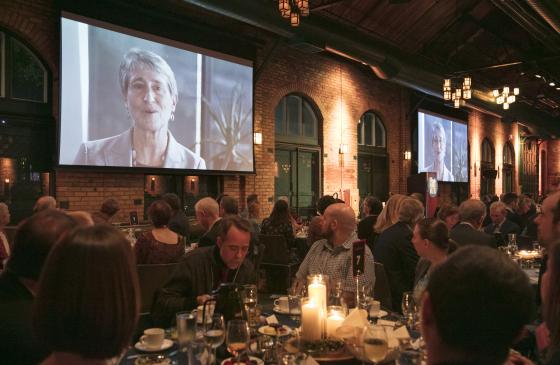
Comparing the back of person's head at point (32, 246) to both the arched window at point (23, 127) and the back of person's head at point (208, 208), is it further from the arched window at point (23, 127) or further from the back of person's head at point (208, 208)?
the arched window at point (23, 127)

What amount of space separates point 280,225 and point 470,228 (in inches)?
104

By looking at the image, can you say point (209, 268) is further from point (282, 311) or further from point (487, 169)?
point (487, 169)

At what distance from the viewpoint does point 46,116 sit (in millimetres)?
6746

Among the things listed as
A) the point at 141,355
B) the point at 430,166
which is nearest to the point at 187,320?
the point at 141,355

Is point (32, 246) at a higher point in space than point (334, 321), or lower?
higher

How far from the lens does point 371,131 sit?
537 inches

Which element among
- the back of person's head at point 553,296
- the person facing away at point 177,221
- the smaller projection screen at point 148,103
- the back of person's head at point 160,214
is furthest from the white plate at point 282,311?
the smaller projection screen at point 148,103

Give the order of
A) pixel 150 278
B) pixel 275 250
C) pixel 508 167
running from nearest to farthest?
pixel 150 278, pixel 275 250, pixel 508 167

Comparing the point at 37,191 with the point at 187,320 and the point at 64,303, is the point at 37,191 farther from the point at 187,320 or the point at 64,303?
the point at 64,303

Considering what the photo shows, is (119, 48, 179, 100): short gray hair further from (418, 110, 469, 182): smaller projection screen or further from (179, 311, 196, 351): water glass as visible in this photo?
(418, 110, 469, 182): smaller projection screen

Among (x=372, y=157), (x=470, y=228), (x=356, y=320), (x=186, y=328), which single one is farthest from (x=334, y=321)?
(x=372, y=157)

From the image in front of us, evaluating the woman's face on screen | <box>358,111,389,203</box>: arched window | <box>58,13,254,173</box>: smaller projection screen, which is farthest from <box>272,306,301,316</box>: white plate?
<box>358,111,389,203</box>: arched window

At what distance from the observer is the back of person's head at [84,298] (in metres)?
1.27

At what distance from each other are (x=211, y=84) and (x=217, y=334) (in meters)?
7.37
